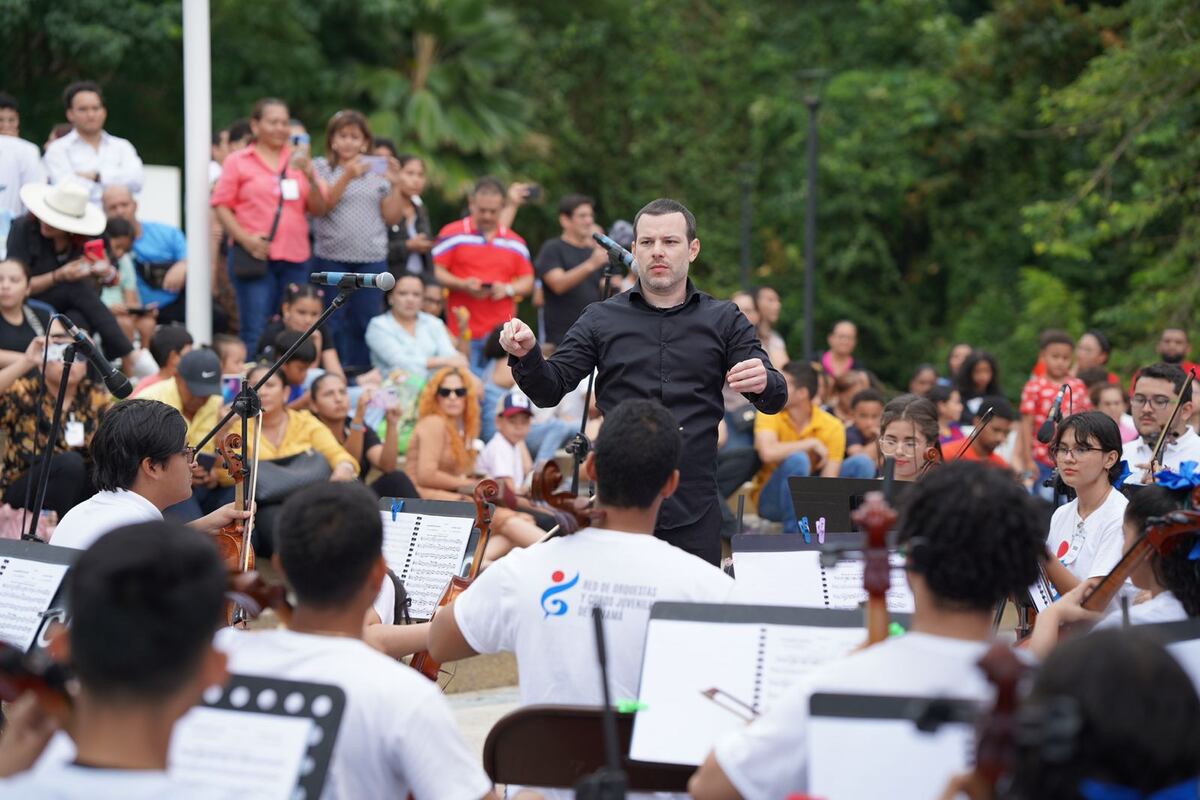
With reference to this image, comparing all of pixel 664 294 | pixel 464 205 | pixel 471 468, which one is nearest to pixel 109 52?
pixel 464 205

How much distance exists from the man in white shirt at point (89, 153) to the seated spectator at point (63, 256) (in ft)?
3.27

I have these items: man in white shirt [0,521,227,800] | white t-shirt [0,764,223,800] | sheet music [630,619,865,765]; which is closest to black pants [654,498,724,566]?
sheet music [630,619,865,765]

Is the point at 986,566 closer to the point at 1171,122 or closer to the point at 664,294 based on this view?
the point at 664,294

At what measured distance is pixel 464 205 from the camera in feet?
70.1

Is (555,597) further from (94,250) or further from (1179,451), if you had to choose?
(94,250)

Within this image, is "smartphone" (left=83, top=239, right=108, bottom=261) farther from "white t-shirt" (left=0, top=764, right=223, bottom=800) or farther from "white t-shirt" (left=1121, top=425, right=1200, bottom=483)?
"white t-shirt" (left=0, top=764, right=223, bottom=800)

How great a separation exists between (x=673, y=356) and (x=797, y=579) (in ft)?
4.30

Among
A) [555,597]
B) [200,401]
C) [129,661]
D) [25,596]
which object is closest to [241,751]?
[129,661]

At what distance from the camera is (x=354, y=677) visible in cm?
286

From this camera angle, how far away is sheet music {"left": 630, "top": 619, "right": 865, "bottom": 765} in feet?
10.4

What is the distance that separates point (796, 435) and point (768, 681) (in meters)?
6.35

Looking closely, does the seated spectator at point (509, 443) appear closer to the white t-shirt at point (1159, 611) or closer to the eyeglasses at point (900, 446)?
the eyeglasses at point (900, 446)

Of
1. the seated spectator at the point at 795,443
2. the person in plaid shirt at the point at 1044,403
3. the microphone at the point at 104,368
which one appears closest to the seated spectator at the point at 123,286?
the microphone at the point at 104,368

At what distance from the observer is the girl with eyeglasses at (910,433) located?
6172 millimetres
